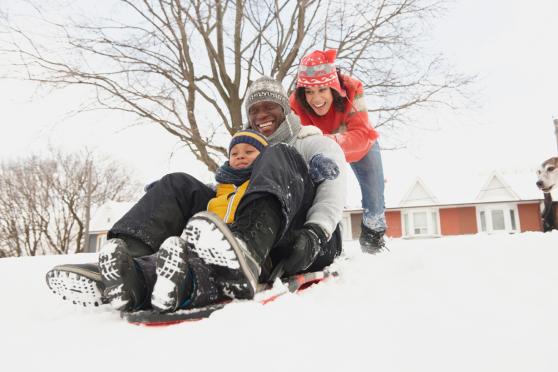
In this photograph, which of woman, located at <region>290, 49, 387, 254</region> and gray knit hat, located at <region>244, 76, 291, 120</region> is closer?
gray knit hat, located at <region>244, 76, 291, 120</region>

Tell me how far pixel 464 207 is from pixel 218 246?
1962 centimetres

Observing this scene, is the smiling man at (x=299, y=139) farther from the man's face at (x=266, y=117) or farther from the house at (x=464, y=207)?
the house at (x=464, y=207)

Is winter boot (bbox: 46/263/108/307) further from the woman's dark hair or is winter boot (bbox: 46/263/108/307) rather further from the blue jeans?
the blue jeans

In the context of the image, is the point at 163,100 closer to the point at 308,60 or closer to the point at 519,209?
the point at 308,60

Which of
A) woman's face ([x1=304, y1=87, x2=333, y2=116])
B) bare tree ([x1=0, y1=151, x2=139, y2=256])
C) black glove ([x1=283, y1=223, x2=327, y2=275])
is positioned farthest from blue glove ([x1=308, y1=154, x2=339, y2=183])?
bare tree ([x1=0, y1=151, x2=139, y2=256])

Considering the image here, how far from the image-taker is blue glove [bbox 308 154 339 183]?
152 cm

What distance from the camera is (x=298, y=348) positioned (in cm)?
80

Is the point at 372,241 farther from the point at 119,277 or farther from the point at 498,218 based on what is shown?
the point at 498,218

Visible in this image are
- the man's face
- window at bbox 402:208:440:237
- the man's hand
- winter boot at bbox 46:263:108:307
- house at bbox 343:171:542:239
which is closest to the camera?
winter boot at bbox 46:263:108:307

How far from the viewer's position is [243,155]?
1683 mm

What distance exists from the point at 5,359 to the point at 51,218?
26523 millimetres

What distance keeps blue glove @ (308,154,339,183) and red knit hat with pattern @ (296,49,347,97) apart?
3.97 feet

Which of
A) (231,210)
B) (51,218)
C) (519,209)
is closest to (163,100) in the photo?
(231,210)

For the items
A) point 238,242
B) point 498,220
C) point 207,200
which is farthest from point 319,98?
point 498,220
